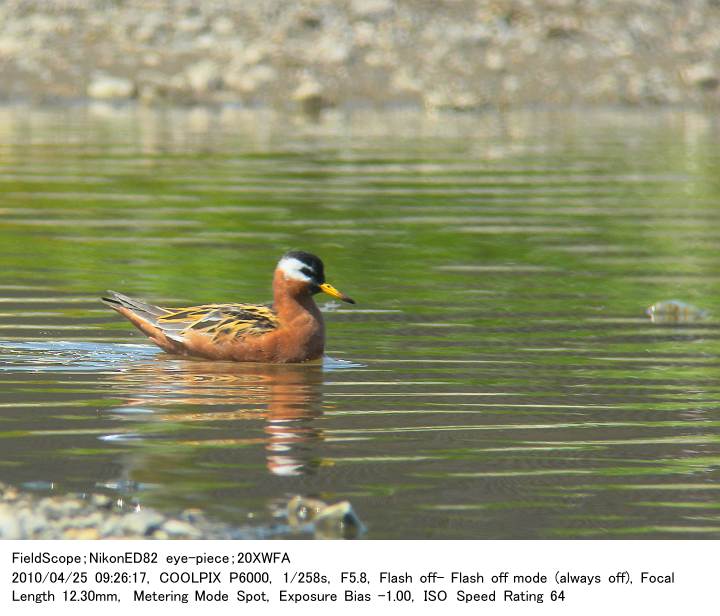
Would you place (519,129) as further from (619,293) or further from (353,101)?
(619,293)

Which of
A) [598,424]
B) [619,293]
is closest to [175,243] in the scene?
[619,293]

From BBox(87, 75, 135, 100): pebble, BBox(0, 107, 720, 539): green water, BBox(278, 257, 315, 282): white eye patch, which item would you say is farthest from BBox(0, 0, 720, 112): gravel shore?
BBox(278, 257, 315, 282): white eye patch

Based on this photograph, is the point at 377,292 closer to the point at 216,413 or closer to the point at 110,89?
the point at 216,413

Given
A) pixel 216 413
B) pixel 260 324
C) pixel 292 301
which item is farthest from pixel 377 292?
pixel 216 413

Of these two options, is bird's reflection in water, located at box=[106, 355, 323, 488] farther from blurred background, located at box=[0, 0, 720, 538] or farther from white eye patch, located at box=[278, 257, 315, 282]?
white eye patch, located at box=[278, 257, 315, 282]

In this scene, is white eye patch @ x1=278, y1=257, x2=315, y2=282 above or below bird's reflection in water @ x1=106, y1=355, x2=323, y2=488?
above

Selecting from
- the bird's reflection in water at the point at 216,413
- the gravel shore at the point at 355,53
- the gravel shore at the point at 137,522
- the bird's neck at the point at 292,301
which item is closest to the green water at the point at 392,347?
the bird's reflection in water at the point at 216,413

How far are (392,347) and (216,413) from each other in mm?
2676

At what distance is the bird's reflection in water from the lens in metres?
9.52

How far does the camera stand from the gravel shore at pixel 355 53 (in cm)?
4478

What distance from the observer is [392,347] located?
13289mm

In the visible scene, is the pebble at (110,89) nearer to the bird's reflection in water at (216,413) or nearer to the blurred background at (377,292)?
the blurred background at (377,292)

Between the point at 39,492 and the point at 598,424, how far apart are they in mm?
3551

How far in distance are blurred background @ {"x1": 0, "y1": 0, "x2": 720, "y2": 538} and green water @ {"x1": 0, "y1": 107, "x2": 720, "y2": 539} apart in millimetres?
36
